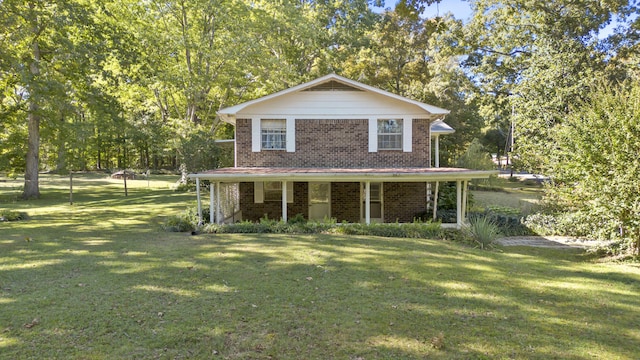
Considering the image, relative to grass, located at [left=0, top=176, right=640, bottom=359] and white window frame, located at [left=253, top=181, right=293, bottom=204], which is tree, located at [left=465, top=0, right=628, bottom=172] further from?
white window frame, located at [left=253, top=181, right=293, bottom=204]

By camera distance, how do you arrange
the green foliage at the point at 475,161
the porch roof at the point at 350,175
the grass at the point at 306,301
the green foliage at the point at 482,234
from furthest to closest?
the green foliage at the point at 475,161 < the porch roof at the point at 350,175 < the green foliage at the point at 482,234 < the grass at the point at 306,301

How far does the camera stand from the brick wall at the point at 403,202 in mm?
16172

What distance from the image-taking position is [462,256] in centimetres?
972

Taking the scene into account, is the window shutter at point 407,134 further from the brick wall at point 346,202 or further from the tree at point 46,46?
the tree at point 46,46

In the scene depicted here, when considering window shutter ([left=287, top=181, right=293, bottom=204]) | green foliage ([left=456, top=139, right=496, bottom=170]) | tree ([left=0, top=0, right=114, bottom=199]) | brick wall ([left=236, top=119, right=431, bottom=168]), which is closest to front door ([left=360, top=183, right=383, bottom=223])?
brick wall ([left=236, top=119, right=431, bottom=168])

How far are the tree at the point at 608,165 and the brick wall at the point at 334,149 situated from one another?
5.68 meters

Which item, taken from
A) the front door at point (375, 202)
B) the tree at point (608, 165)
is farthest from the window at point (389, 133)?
the tree at point (608, 165)

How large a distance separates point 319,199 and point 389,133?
4.10m

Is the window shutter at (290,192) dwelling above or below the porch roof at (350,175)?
below

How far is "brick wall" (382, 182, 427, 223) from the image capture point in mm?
16172

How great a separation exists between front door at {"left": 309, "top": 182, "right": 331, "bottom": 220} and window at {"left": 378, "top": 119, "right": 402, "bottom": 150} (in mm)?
2949

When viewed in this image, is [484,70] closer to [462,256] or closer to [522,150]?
[522,150]

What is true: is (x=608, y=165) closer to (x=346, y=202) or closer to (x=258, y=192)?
(x=346, y=202)

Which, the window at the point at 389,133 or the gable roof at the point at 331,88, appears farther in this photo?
the window at the point at 389,133
